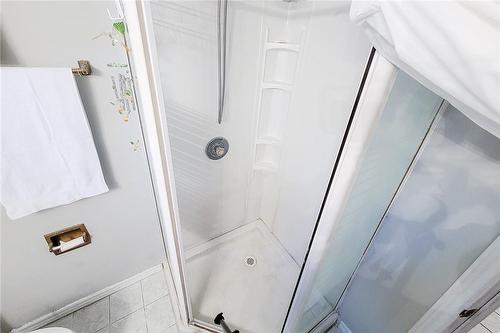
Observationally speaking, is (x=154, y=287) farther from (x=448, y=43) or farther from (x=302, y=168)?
(x=448, y=43)

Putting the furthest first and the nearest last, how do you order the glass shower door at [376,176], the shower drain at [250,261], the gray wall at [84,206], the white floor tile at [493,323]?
the shower drain at [250,261], the white floor tile at [493,323], the gray wall at [84,206], the glass shower door at [376,176]

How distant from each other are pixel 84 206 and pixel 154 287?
0.81 m

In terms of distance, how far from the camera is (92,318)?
1467 millimetres

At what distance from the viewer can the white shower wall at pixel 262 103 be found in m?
1.05

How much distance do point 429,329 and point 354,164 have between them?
2.90 feet

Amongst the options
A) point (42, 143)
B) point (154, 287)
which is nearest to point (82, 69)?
point (42, 143)

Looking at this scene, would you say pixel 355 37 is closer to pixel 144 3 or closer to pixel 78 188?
pixel 144 3

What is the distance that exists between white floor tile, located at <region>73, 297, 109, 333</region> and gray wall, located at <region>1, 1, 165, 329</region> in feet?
0.36

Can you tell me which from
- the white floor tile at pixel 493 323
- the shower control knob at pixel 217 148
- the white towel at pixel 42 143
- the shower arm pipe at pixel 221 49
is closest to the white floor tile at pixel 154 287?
the white towel at pixel 42 143

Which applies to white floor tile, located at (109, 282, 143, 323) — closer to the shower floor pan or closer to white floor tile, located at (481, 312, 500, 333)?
the shower floor pan

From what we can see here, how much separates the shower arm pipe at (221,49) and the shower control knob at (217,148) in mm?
149

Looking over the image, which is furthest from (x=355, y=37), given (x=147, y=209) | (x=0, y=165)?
(x=0, y=165)

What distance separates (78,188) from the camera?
3.63 ft

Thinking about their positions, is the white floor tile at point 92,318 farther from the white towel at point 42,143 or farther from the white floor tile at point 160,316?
the white towel at point 42,143
